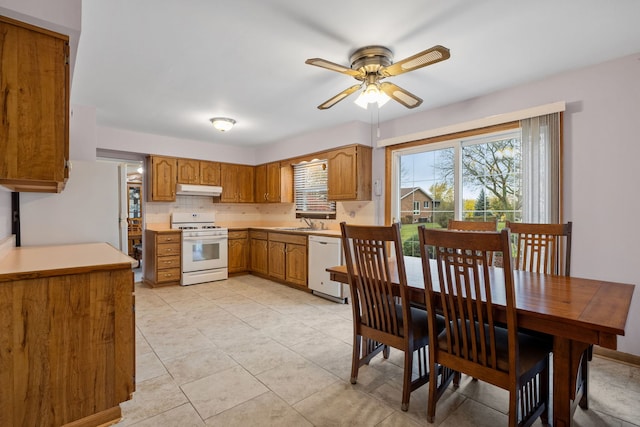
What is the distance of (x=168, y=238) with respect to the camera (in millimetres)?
4824

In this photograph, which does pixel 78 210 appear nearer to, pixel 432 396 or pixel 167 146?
pixel 167 146

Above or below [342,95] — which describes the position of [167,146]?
above

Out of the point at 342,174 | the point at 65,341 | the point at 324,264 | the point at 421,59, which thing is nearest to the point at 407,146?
the point at 342,174

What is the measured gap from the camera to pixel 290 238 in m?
4.82

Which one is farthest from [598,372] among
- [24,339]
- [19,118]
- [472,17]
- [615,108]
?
[19,118]

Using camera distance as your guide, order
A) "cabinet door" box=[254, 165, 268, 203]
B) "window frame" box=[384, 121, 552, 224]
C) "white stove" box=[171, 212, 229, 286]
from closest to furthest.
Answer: "window frame" box=[384, 121, 552, 224] < "white stove" box=[171, 212, 229, 286] < "cabinet door" box=[254, 165, 268, 203]

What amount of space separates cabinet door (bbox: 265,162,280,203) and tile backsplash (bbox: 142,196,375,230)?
34 centimetres

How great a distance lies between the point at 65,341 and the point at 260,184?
15.4 feet

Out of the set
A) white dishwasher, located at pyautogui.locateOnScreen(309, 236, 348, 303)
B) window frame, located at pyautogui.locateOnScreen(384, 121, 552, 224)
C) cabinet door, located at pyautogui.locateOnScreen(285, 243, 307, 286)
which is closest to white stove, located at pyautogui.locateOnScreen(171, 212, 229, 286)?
cabinet door, located at pyautogui.locateOnScreen(285, 243, 307, 286)

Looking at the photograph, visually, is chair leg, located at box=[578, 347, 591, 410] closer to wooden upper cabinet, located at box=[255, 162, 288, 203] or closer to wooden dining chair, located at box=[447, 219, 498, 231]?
wooden dining chair, located at box=[447, 219, 498, 231]

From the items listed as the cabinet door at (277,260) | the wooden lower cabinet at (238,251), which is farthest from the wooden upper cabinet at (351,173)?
the wooden lower cabinet at (238,251)

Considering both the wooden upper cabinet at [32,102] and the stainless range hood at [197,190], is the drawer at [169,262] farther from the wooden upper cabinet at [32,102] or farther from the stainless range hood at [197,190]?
the wooden upper cabinet at [32,102]

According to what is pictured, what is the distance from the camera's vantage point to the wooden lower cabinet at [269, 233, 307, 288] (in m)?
4.58

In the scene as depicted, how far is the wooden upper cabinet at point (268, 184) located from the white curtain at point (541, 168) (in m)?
3.71
